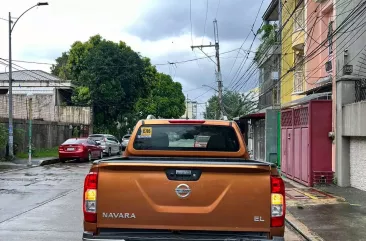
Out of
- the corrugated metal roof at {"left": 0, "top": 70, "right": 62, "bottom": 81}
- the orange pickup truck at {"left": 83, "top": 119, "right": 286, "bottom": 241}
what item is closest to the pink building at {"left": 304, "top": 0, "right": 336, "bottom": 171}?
the orange pickup truck at {"left": 83, "top": 119, "right": 286, "bottom": 241}

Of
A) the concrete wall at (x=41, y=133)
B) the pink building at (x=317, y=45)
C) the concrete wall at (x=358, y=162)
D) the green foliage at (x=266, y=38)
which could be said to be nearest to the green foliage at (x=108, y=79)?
the concrete wall at (x=41, y=133)

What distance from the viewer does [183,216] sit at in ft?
14.4

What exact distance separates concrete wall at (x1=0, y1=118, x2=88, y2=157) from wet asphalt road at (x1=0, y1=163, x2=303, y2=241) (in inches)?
353

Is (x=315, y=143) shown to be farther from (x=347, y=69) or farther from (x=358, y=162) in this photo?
(x=347, y=69)

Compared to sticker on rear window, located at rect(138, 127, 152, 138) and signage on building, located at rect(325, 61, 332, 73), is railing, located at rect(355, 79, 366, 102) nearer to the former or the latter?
signage on building, located at rect(325, 61, 332, 73)

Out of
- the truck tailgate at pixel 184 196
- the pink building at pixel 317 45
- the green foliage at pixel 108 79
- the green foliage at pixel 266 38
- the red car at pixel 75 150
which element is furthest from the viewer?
the green foliage at pixel 108 79

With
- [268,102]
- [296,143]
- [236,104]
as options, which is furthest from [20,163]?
[236,104]

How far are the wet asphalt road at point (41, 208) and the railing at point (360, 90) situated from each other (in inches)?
249

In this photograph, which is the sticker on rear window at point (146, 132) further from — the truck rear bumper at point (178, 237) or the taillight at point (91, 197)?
the truck rear bumper at point (178, 237)

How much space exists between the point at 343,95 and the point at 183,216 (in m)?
10.2

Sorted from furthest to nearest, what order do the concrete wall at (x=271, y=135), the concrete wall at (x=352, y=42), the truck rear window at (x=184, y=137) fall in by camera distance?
the concrete wall at (x=271, y=135)
the concrete wall at (x=352, y=42)
the truck rear window at (x=184, y=137)

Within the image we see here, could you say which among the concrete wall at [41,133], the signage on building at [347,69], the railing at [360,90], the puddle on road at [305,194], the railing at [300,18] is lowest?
the puddle on road at [305,194]

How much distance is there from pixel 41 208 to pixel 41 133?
2138 centimetres

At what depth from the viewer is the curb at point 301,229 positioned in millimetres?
7246
